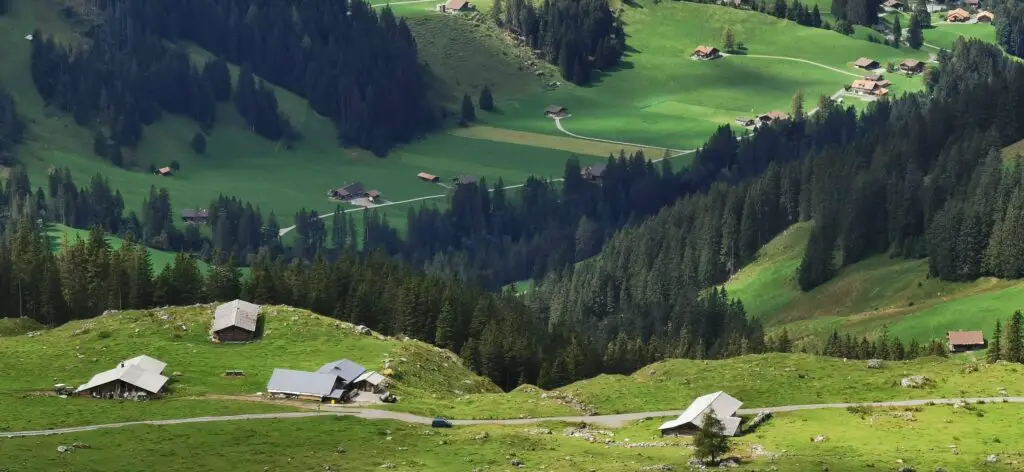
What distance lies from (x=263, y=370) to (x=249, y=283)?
50.5 meters

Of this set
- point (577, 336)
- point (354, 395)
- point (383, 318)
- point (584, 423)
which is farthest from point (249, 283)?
point (584, 423)

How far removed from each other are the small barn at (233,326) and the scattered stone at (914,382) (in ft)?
201

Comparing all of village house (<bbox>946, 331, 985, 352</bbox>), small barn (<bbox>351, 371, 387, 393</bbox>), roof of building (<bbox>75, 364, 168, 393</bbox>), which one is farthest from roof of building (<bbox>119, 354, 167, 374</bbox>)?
village house (<bbox>946, 331, 985, 352</bbox>)

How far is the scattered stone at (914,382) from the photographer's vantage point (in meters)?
125

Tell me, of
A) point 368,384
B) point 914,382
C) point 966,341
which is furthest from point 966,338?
point 368,384

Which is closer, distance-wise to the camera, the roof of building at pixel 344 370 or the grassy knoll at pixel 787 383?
the grassy knoll at pixel 787 383

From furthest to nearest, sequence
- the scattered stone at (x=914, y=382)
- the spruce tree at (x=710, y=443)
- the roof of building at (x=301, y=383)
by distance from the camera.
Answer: the roof of building at (x=301, y=383) < the scattered stone at (x=914, y=382) < the spruce tree at (x=710, y=443)

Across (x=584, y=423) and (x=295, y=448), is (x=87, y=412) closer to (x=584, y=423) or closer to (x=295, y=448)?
(x=295, y=448)

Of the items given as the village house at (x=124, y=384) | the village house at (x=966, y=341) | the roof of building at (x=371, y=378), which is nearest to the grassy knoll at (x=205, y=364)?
the village house at (x=124, y=384)

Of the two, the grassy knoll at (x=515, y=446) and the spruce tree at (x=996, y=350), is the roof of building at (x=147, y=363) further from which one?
the spruce tree at (x=996, y=350)

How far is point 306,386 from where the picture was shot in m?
126

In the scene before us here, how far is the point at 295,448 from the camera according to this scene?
107938mm

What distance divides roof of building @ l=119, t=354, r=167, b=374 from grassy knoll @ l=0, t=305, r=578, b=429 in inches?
76.0

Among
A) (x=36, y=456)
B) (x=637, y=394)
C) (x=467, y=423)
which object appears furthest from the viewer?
(x=637, y=394)
